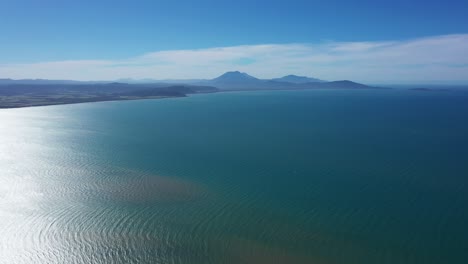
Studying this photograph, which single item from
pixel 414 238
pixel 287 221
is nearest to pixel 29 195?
pixel 287 221

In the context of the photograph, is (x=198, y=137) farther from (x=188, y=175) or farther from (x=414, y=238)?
(x=414, y=238)

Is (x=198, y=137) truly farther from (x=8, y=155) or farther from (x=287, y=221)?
(x=287, y=221)

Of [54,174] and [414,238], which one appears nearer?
[414,238]

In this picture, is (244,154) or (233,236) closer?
(233,236)

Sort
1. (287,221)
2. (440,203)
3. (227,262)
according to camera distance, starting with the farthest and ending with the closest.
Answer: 1. (440,203)
2. (287,221)
3. (227,262)

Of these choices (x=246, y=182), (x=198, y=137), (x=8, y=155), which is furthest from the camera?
(x=198, y=137)

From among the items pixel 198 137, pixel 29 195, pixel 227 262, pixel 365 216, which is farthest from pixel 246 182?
pixel 198 137
